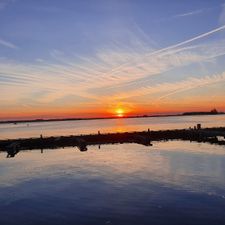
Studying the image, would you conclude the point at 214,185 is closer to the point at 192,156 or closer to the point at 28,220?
the point at 28,220

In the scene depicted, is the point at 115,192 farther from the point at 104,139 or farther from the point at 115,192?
the point at 104,139

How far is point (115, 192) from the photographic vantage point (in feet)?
96.6

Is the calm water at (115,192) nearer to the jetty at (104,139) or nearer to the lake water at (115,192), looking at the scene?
the lake water at (115,192)

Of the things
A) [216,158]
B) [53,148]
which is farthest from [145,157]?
[53,148]

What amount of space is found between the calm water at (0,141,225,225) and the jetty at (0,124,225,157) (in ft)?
73.5

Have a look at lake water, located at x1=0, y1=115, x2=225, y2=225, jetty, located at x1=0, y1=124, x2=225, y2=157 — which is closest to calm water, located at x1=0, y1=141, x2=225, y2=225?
lake water, located at x1=0, y1=115, x2=225, y2=225

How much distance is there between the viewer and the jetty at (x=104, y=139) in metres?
71.1

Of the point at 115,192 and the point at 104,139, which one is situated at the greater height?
the point at 104,139

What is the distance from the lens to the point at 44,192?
30.2 m

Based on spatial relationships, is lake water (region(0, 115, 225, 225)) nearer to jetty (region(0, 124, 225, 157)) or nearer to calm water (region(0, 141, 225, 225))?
calm water (region(0, 141, 225, 225))

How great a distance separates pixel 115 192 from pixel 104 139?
52097 mm

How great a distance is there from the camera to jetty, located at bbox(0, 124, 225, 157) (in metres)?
71.1

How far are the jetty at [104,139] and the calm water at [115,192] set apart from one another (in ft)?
73.5

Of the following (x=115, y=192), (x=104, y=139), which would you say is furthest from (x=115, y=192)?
(x=104, y=139)
